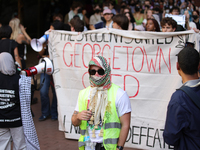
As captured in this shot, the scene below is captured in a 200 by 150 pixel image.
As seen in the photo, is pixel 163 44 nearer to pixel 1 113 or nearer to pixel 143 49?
pixel 143 49

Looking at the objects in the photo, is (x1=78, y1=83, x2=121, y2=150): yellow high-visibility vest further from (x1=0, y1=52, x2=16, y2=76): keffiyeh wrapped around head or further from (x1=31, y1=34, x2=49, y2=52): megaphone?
(x1=31, y1=34, x2=49, y2=52): megaphone

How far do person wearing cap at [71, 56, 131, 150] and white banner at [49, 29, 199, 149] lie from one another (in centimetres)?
169

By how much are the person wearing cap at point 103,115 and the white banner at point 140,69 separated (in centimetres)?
169

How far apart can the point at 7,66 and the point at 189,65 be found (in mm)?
2184

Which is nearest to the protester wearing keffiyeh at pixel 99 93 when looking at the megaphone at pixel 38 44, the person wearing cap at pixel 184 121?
the person wearing cap at pixel 184 121

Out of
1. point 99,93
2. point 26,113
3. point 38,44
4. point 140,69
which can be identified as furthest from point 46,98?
point 99,93

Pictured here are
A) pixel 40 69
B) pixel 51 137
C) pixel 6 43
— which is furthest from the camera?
pixel 6 43

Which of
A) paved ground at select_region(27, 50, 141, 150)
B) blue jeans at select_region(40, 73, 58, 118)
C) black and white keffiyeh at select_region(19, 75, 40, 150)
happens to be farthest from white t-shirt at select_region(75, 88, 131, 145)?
blue jeans at select_region(40, 73, 58, 118)

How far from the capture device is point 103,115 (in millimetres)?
2455

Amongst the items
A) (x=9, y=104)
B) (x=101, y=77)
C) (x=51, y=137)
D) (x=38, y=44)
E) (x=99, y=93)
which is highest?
(x=38, y=44)

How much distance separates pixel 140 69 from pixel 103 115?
73.5 inches

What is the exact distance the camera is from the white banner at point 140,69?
400 cm

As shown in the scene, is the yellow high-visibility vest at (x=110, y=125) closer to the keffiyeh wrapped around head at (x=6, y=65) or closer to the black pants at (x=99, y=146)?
the black pants at (x=99, y=146)

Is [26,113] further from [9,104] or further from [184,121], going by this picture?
[184,121]
